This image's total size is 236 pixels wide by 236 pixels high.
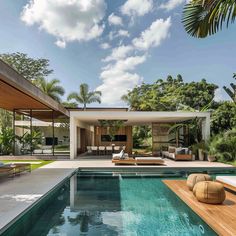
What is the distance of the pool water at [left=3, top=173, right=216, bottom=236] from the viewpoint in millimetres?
4902

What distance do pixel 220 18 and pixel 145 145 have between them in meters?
29.1

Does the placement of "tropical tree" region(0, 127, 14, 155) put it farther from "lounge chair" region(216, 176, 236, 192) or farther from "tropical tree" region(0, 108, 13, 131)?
"lounge chair" region(216, 176, 236, 192)

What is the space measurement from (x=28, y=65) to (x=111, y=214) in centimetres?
3187

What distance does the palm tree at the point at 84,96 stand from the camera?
34.0 metres

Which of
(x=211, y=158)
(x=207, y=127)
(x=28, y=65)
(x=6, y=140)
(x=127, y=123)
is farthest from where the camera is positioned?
(x=28, y=65)

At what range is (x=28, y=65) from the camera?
3400cm

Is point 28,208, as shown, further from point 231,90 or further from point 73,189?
point 231,90

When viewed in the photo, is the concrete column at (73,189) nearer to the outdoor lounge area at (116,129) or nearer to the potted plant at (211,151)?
the outdoor lounge area at (116,129)

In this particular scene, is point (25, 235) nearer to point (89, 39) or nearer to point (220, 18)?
point (220, 18)

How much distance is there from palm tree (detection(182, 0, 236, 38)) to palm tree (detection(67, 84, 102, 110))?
1207 inches

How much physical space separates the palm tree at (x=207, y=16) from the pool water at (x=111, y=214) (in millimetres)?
3588

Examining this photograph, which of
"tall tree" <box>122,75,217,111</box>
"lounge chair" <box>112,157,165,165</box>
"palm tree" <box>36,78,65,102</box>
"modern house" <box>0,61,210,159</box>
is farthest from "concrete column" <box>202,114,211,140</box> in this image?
"palm tree" <box>36,78,65,102</box>

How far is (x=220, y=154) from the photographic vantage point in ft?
49.2

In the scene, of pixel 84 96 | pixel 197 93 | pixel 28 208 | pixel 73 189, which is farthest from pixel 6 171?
pixel 84 96
